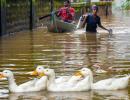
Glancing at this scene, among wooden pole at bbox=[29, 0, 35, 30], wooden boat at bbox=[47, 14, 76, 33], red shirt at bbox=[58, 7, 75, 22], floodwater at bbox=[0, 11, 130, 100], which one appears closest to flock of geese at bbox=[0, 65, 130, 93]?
floodwater at bbox=[0, 11, 130, 100]

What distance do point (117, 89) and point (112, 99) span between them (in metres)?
0.95

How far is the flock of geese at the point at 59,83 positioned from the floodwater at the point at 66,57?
5.2 inches

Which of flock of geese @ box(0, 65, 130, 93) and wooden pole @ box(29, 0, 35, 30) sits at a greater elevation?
flock of geese @ box(0, 65, 130, 93)

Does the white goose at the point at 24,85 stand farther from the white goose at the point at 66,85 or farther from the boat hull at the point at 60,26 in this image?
the boat hull at the point at 60,26

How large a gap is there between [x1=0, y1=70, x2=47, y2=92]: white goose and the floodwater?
0.46ft

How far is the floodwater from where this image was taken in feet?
40.3

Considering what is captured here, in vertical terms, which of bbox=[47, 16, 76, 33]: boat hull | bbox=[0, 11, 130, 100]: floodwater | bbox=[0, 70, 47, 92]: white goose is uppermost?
bbox=[0, 70, 47, 92]: white goose

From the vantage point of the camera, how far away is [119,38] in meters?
26.8

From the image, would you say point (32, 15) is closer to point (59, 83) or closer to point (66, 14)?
point (66, 14)

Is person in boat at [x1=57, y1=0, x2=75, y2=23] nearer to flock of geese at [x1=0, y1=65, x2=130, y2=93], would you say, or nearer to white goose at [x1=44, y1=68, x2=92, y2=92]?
flock of geese at [x1=0, y1=65, x2=130, y2=93]

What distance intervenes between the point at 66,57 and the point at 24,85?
603cm

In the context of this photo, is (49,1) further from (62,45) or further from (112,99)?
(112,99)

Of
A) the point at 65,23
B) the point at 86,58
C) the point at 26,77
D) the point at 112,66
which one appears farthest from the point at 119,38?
the point at 26,77

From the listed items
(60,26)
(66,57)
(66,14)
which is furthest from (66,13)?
(66,57)
